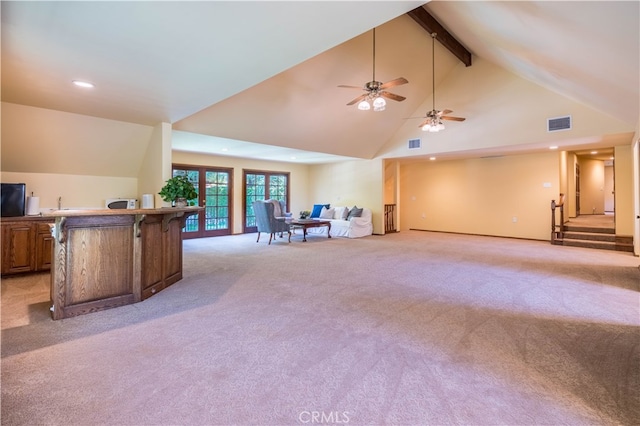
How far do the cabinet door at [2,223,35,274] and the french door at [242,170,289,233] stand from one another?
A: 5481 mm

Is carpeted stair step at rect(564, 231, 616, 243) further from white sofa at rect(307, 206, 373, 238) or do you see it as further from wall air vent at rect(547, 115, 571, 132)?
white sofa at rect(307, 206, 373, 238)

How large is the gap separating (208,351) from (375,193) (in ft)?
25.4

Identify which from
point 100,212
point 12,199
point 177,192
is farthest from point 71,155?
point 100,212

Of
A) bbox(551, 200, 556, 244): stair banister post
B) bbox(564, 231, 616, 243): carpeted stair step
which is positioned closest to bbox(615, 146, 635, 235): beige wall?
bbox(564, 231, 616, 243): carpeted stair step

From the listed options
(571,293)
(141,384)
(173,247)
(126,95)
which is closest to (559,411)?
(141,384)

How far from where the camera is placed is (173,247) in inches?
159

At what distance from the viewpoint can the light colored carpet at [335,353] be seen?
1659 mm

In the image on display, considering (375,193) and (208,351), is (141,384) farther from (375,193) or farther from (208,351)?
(375,193)

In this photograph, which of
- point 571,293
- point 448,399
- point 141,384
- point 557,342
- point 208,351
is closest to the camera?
point 448,399

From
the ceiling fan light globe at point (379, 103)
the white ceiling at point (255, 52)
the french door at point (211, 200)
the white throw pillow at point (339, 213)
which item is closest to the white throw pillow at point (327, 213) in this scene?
the white throw pillow at point (339, 213)

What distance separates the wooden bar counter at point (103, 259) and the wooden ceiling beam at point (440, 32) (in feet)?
17.1

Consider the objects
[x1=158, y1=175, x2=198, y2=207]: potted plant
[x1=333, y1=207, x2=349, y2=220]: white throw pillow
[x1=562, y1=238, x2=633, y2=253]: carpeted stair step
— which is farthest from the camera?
[x1=333, y1=207, x2=349, y2=220]: white throw pillow

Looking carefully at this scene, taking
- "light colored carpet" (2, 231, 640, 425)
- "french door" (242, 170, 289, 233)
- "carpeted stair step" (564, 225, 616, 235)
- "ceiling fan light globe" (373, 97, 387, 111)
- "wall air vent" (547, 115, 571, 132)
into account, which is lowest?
"light colored carpet" (2, 231, 640, 425)

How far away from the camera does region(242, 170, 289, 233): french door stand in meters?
9.77
